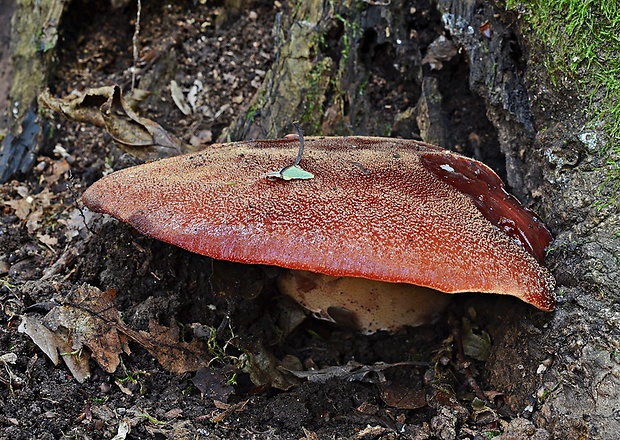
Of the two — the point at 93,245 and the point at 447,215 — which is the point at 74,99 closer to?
the point at 93,245

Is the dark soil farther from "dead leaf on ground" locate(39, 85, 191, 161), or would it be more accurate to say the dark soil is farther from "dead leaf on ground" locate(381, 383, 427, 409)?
"dead leaf on ground" locate(39, 85, 191, 161)

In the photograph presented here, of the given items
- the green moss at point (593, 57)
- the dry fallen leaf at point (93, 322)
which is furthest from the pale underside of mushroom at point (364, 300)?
the green moss at point (593, 57)

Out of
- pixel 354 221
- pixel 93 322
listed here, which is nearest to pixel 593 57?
pixel 354 221

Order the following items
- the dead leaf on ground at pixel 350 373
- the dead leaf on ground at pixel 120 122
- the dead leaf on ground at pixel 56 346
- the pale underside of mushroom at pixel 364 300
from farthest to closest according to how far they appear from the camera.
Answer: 1. the dead leaf on ground at pixel 120 122
2. the pale underside of mushroom at pixel 364 300
3. the dead leaf on ground at pixel 350 373
4. the dead leaf on ground at pixel 56 346

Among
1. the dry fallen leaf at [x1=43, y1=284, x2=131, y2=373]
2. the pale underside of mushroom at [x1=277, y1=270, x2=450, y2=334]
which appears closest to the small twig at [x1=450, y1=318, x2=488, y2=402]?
the pale underside of mushroom at [x1=277, y1=270, x2=450, y2=334]

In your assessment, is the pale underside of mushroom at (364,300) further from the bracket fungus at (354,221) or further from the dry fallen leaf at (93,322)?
the dry fallen leaf at (93,322)
